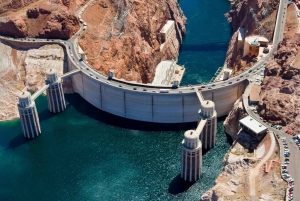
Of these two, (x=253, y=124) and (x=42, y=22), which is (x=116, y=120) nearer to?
(x=253, y=124)

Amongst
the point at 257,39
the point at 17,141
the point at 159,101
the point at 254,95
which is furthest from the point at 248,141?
the point at 17,141

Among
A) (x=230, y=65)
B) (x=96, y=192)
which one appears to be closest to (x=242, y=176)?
(x=96, y=192)

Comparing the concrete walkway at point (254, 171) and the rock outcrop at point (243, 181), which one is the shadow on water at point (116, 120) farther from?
the concrete walkway at point (254, 171)

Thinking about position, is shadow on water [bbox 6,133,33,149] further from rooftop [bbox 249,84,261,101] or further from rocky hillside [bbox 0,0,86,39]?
rooftop [bbox 249,84,261,101]

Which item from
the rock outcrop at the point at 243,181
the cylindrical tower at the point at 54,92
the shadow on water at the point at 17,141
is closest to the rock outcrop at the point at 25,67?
the cylindrical tower at the point at 54,92

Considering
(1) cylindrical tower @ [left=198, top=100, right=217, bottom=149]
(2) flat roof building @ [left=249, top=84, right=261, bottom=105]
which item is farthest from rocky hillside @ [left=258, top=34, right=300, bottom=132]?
(1) cylindrical tower @ [left=198, top=100, right=217, bottom=149]
